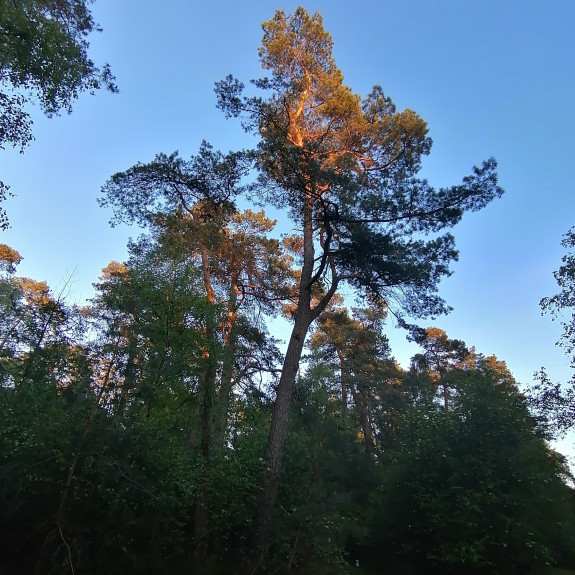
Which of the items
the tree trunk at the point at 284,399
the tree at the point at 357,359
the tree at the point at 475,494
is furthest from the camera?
the tree at the point at 357,359

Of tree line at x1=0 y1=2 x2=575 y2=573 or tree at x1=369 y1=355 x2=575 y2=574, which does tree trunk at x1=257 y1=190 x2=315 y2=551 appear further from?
tree at x1=369 y1=355 x2=575 y2=574

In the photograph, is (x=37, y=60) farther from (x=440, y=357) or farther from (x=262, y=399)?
(x=440, y=357)

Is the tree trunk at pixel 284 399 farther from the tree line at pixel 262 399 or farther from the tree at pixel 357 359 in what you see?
the tree at pixel 357 359

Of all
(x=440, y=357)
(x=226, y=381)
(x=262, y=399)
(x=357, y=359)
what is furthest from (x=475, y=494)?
(x=440, y=357)

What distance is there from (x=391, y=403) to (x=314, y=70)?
21365 millimetres

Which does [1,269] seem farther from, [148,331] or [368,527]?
[368,527]

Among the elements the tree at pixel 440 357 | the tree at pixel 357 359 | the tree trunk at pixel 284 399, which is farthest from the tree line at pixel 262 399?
the tree at pixel 440 357

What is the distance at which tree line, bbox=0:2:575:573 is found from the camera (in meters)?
5.28

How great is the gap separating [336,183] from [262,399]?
7.28m

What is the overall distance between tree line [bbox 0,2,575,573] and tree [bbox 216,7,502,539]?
6 cm

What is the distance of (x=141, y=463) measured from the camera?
6.00 m

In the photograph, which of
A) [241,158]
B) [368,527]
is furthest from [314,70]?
[368,527]

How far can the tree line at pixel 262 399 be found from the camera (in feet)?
17.3

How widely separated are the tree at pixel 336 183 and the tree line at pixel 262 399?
6 cm
